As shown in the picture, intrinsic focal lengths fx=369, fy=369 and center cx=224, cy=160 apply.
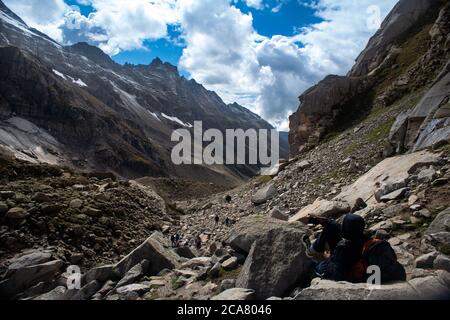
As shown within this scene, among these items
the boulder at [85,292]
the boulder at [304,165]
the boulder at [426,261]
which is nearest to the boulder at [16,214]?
the boulder at [85,292]

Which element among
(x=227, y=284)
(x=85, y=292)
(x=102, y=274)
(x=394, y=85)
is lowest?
(x=85, y=292)

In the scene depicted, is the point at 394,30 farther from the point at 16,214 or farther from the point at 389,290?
the point at 389,290

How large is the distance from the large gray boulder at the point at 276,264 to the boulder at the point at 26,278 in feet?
26.6

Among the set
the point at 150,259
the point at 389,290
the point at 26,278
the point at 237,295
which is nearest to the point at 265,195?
the point at 150,259

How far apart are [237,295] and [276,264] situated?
127 centimetres

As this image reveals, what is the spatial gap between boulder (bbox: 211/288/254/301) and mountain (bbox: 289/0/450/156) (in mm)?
13914

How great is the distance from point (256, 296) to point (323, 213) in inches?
254

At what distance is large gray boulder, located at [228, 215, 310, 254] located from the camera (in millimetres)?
10652

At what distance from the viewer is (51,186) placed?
21.7 m

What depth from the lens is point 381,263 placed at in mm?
7145

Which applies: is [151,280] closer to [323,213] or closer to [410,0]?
[323,213]

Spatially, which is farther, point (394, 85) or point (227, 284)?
point (394, 85)

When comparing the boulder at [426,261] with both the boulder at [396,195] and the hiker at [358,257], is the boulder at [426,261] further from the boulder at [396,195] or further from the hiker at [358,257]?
the boulder at [396,195]

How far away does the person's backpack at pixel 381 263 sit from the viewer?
7070 millimetres
